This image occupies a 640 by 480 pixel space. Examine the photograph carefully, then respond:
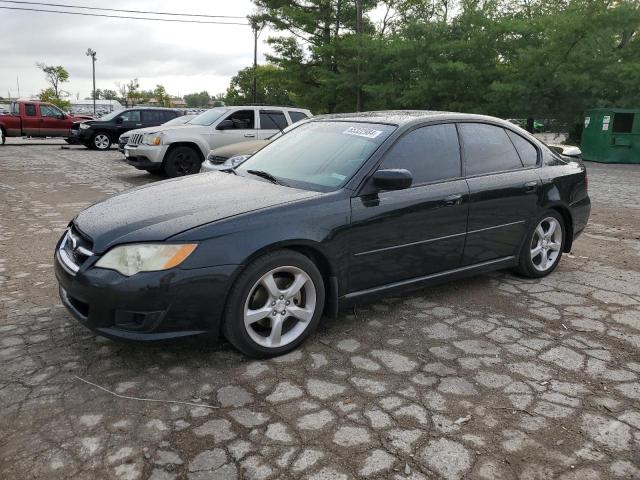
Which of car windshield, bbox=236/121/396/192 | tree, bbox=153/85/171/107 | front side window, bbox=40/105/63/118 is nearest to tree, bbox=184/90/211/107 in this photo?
tree, bbox=153/85/171/107

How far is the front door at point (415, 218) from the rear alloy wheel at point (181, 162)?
7.73 m

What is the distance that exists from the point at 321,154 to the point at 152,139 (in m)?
7.66

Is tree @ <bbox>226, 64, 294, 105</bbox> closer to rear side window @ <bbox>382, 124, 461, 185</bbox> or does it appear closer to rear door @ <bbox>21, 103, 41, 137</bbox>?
rear door @ <bbox>21, 103, 41, 137</bbox>

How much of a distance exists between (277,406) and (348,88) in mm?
23236

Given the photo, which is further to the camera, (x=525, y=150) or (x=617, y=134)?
(x=617, y=134)

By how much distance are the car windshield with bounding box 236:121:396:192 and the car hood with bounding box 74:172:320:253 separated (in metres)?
0.18

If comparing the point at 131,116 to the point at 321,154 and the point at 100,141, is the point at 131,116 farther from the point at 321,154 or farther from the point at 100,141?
the point at 321,154

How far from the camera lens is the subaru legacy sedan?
9.67ft

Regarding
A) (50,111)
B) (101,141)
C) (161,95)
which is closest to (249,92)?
(161,95)

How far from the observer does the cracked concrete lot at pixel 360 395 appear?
2.34 m


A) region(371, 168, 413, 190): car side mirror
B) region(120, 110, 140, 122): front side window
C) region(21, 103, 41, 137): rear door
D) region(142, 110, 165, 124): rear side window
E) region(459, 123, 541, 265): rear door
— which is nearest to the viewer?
region(371, 168, 413, 190): car side mirror

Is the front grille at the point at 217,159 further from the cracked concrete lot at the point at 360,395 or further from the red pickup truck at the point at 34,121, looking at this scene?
the red pickup truck at the point at 34,121

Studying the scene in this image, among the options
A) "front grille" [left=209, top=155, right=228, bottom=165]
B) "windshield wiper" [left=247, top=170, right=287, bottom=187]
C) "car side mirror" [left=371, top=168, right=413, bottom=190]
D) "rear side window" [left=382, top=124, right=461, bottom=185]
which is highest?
"rear side window" [left=382, top=124, right=461, bottom=185]

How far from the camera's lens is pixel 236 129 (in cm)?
1127
